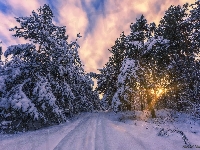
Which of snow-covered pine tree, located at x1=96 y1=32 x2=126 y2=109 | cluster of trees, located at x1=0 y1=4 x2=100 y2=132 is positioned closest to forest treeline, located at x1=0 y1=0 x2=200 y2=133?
cluster of trees, located at x1=0 y1=4 x2=100 y2=132

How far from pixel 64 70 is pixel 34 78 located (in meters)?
2.57

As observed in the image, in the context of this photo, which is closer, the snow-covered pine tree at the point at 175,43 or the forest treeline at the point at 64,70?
the forest treeline at the point at 64,70

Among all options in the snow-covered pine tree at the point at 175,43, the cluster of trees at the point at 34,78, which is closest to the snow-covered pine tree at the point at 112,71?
the snow-covered pine tree at the point at 175,43

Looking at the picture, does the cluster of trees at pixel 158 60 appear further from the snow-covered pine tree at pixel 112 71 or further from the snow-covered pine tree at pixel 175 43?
the snow-covered pine tree at pixel 112 71

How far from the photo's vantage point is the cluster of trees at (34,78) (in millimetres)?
12086

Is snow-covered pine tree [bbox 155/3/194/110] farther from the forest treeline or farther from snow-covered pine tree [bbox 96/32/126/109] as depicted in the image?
snow-covered pine tree [bbox 96/32/126/109]

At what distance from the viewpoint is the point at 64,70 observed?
16.0 metres

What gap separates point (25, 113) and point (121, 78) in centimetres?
912

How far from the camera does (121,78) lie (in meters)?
18.0

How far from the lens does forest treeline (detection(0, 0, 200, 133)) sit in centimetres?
1254

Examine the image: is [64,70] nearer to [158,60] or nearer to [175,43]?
[158,60]

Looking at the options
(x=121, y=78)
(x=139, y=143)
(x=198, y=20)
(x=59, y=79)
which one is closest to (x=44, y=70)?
(x=59, y=79)

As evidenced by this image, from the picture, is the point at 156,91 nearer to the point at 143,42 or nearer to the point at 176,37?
the point at 143,42

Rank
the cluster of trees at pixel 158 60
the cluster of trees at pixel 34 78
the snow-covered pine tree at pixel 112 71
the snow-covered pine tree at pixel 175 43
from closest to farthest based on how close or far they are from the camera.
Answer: the cluster of trees at pixel 34 78 → the cluster of trees at pixel 158 60 → the snow-covered pine tree at pixel 175 43 → the snow-covered pine tree at pixel 112 71
